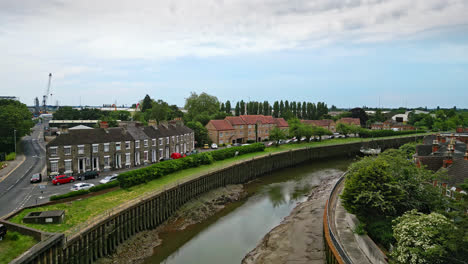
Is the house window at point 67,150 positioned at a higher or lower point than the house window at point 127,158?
higher

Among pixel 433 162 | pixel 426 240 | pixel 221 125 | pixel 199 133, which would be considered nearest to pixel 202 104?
pixel 221 125

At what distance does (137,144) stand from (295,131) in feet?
156

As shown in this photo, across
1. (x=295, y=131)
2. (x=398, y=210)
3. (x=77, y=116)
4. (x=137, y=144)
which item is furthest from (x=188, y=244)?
(x=77, y=116)

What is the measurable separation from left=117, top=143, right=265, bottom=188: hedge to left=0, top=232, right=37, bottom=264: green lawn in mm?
14055

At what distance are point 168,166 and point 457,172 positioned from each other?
33005 millimetres

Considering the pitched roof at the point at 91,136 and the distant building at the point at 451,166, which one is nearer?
the distant building at the point at 451,166

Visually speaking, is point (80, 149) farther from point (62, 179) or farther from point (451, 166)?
point (451, 166)

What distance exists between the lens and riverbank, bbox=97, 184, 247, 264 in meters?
25.3

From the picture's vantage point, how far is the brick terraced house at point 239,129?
78000 mm

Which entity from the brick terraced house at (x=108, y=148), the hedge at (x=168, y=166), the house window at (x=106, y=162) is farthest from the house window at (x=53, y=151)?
the hedge at (x=168, y=166)

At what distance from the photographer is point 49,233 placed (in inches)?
799

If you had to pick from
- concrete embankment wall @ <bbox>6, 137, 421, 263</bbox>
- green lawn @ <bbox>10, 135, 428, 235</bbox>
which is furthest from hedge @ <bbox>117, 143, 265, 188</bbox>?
concrete embankment wall @ <bbox>6, 137, 421, 263</bbox>

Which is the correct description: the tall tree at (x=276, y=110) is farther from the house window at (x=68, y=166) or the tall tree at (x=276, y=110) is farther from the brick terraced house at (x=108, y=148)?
the house window at (x=68, y=166)

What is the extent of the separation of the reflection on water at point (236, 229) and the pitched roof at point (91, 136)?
20.6m
